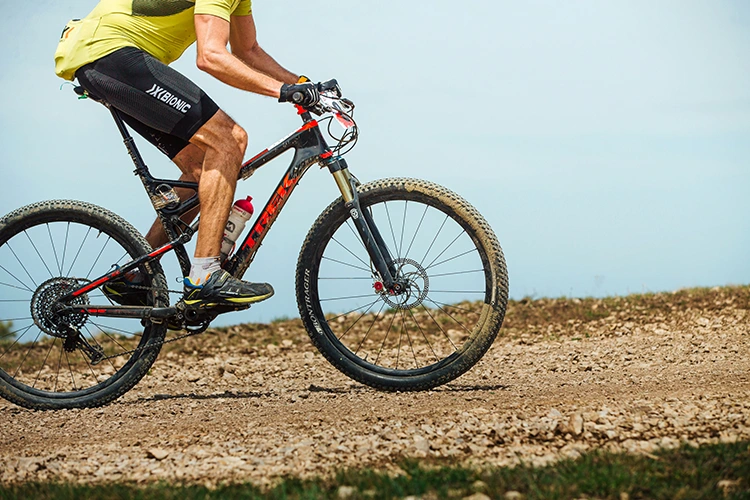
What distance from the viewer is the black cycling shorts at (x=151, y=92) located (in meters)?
6.01

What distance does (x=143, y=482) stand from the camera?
174 inches

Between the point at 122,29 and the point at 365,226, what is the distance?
237 centimetres

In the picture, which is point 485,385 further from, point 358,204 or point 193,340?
point 193,340

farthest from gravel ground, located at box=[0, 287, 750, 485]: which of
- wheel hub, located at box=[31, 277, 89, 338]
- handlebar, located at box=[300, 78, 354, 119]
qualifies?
handlebar, located at box=[300, 78, 354, 119]

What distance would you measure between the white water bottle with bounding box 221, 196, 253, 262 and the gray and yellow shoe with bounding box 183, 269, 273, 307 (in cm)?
25

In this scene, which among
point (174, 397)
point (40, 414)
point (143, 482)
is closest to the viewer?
point (143, 482)

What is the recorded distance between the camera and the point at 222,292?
608cm

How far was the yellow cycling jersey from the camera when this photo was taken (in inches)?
241

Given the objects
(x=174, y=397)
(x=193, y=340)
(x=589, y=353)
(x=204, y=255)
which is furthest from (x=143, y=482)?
(x=193, y=340)

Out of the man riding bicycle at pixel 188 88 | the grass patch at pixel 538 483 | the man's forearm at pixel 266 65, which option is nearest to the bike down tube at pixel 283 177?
the man riding bicycle at pixel 188 88

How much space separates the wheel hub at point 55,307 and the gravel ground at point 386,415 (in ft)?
2.34

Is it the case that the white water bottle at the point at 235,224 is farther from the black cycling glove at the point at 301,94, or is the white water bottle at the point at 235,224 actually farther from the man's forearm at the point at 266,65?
the man's forearm at the point at 266,65

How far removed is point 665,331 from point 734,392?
423 cm

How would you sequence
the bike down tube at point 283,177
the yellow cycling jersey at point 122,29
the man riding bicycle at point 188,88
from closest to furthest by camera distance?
1. the man riding bicycle at point 188,88
2. the yellow cycling jersey at point 122,29
3. the bike down tube at point 283,177
